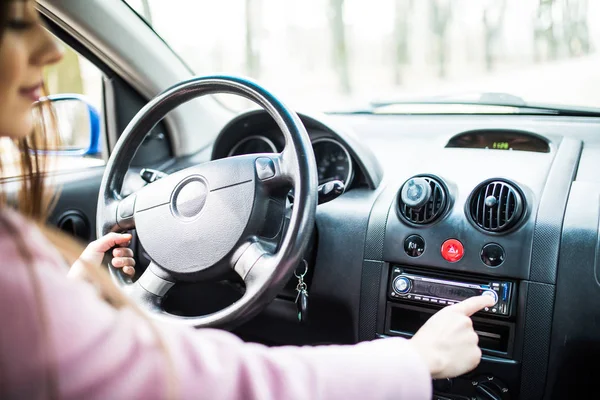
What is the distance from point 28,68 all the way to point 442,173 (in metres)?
1.44

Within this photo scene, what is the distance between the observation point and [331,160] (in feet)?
7.29

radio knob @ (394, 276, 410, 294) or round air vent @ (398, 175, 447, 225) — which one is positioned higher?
round air vent @ (398, 175, 447, 225)

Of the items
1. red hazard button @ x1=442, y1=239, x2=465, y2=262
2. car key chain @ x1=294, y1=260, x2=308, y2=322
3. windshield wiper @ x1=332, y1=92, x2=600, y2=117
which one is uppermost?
windshield wiper @ x1=332, y1=92, x2=600, y2=117

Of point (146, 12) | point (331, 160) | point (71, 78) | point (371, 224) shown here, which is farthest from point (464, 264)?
point (71, 78)

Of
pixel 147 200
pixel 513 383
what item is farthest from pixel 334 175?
pixel 513 383

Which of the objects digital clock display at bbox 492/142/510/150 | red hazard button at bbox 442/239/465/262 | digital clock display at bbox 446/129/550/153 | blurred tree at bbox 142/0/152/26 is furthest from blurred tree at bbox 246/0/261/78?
red hazard button at bbox 442/239/465/262

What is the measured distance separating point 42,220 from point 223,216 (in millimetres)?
694

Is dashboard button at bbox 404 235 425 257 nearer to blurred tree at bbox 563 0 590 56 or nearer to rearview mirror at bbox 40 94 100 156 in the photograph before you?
blurred tree at bbox 563 0 590 56

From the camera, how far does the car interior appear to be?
62.7 inches

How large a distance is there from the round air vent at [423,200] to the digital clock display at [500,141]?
1.22ft

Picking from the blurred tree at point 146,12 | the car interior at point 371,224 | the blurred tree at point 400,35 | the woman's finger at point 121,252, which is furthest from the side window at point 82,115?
the blurred tree at point 400,35

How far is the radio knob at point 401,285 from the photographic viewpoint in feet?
5.92

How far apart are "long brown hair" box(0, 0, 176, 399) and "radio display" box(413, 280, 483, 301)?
3.17ft

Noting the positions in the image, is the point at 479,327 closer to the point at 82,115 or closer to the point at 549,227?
the point at 549,227
